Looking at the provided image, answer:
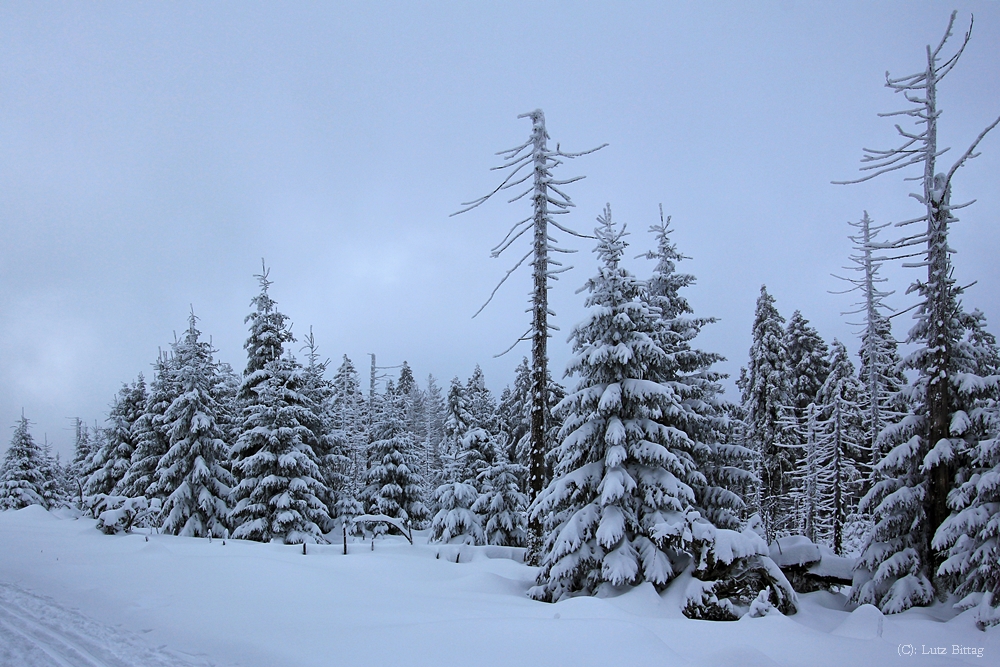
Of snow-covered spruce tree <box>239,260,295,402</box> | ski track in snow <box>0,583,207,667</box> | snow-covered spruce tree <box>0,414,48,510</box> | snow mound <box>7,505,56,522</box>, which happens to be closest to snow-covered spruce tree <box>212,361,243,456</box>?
snow-covered spruce tree <box>239,260,295,402</box>

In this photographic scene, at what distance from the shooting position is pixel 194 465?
2512cm

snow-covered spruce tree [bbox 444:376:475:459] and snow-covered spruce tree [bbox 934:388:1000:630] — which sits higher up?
snow-covered spruce tree [bbox 444:376:475:459]

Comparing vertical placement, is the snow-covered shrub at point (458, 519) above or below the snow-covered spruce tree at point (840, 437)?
below

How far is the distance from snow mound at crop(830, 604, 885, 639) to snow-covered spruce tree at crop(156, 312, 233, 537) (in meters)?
24.1

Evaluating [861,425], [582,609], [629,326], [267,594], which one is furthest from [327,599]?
[861,425]

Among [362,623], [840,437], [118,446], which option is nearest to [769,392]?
[840,437]

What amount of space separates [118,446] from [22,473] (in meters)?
17.0

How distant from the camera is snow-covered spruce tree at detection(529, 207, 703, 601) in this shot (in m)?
12.5

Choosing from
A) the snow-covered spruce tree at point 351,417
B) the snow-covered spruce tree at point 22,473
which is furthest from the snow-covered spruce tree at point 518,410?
the snow-covered spruce tree at point 22,473

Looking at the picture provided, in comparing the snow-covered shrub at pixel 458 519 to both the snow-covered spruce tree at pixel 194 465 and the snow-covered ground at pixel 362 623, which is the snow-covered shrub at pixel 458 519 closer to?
the snow-covered spruce tree at pixel 194 465

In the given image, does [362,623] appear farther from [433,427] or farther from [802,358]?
[433,427]

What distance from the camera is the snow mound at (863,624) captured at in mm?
10117

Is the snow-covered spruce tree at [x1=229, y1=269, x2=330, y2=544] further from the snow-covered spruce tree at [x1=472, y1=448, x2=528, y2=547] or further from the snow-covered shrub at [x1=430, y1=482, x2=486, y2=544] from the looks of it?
the snow-covered spruce tree at [x1=472, y1=448, x2=528, y2=547]

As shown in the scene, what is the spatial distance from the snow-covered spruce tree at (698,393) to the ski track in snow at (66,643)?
13091 millimetres
